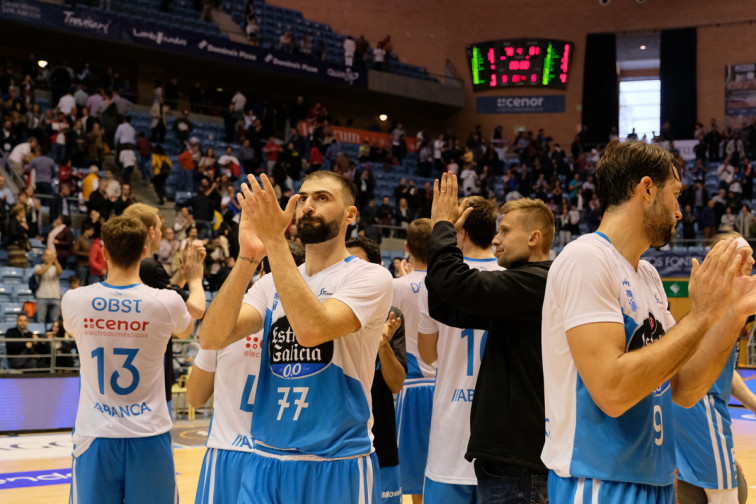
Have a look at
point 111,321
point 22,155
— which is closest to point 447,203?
point 111,321

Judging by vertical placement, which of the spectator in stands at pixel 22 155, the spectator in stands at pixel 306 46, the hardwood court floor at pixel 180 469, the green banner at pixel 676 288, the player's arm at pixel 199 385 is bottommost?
the hardwood court floor at pixel 180 469

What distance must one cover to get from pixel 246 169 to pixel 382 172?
5516mm

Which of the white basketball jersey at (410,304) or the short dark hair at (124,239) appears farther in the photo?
the white basketball jersey at (410,304)

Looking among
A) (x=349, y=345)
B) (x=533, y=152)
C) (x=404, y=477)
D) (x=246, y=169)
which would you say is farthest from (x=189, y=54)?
(x=349, y=345)

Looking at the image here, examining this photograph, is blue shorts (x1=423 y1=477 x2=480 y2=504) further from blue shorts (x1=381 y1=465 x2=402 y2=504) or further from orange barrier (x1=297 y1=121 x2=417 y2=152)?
orange barrier (x1=297 y1=121 x2=417 y2=152)

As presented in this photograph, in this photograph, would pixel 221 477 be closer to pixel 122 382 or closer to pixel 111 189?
pixel 122 382

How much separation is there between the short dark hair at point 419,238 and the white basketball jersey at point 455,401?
111 cm

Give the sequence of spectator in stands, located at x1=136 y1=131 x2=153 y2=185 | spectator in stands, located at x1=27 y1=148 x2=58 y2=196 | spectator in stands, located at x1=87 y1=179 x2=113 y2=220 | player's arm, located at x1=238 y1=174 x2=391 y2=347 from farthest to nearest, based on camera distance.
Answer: spectator in stands, located at x1=136 y1=131 x2=153 y2=185 < spectator in stands, located at x1=27 y1=148 x2=58 y2=196 < spectator in stands, located at x1=87 y1=179 x2=113 y2=220 < player's arm, located at x1=238 y1=174 x2=391 y2=347

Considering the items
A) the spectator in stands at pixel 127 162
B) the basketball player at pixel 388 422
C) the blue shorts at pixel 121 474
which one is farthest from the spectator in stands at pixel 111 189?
the blue shorts at pixel 121 474

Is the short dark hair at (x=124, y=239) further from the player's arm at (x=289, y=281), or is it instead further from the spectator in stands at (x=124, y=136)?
the spectator in stands at (x=124, y=136)

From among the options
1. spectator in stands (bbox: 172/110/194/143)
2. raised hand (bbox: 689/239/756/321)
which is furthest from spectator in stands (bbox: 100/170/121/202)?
raised hand (bbox: 689/239/756/321)

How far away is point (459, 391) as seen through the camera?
456 cm

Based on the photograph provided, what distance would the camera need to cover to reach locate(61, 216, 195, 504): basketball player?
439 centimetres

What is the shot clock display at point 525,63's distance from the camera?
1219 inches
